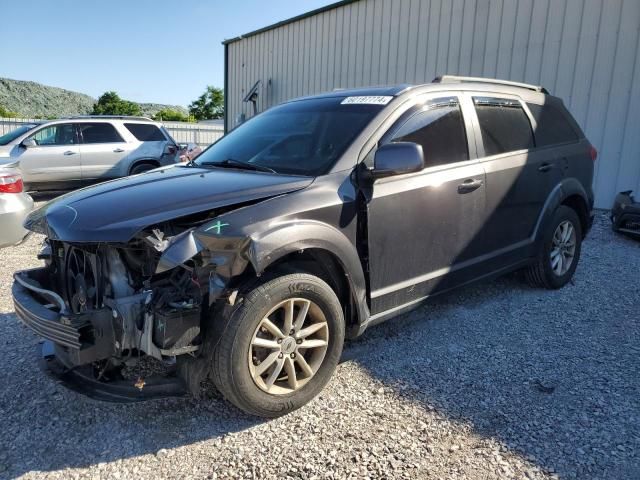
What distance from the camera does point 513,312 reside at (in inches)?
168

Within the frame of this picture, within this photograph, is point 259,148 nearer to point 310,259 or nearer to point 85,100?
point 310,259

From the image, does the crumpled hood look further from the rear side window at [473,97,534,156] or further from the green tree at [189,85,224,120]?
the green tree at [189,85,224,120]

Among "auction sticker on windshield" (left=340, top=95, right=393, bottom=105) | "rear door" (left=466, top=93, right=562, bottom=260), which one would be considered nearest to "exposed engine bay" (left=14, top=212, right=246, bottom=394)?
"auction sticker on windshield" (left=340, top=95, right=393, bottom=105)

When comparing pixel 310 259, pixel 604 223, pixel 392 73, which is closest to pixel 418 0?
pixel 392 73

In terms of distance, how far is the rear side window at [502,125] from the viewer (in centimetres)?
390

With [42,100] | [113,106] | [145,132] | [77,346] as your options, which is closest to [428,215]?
[77,346]

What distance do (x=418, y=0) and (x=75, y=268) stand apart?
962 cm

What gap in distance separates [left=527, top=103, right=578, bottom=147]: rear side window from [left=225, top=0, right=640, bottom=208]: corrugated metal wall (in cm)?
386

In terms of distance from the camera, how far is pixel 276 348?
2.64 meters

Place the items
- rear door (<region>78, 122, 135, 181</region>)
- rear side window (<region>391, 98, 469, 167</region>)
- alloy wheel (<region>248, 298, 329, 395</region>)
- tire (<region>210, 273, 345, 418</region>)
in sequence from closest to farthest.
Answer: tire (<region>210, 273, 345, 418</region>), alloy wheel (<region>248, 298, 329, 395</region>), rear side window (<region>391, 98, 469, 167</region>), rear door (<region>78, 122, 135, 181</region>)

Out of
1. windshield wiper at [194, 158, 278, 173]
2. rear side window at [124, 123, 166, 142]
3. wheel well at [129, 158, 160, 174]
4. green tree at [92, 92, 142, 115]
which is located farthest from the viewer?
green tree at [92, 92, 142, 115]

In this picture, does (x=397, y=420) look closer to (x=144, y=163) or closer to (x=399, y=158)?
(x=399, y=158)

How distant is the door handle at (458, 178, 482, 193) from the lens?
3.55 metres

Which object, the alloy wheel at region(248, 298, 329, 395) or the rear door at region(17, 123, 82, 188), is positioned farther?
the rear door at region(17, 123, 82, 188)
